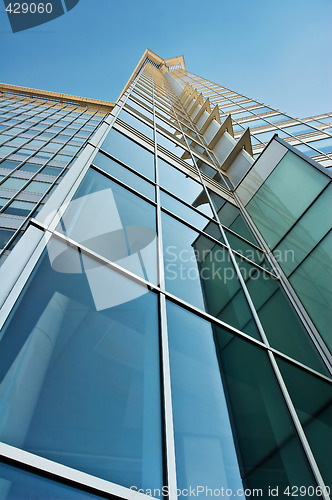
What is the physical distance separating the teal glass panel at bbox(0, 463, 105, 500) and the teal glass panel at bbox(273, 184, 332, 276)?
23.3ft

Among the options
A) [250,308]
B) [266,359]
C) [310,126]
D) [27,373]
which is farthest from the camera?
[310,126]

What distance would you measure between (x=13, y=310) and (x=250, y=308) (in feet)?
15.0

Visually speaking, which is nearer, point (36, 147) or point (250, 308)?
point (250, 308)

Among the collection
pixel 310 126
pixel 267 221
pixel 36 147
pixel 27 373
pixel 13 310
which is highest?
pixel 310 126

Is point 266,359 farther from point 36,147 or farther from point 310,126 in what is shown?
point 36,147

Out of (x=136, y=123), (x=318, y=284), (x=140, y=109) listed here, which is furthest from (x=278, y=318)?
(x=140, y=109)

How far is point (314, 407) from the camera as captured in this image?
5039 mm

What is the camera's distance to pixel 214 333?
486 centimetres

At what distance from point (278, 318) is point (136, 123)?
26.2ft

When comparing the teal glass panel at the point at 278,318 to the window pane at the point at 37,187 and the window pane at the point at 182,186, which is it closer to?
the window pane at the point at 182,186

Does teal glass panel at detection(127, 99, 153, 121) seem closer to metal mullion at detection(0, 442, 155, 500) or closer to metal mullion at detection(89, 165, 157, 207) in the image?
metal mullion at detection(89, 165, 157, 207)

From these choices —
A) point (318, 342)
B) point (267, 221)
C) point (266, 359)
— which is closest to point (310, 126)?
point (267, 221)

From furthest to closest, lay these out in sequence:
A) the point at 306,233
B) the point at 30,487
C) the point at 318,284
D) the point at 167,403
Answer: the point at 306,233 → the point at 318,284 → the point at 167,403 → the point at 30,487

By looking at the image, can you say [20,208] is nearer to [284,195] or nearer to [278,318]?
[284,195]
